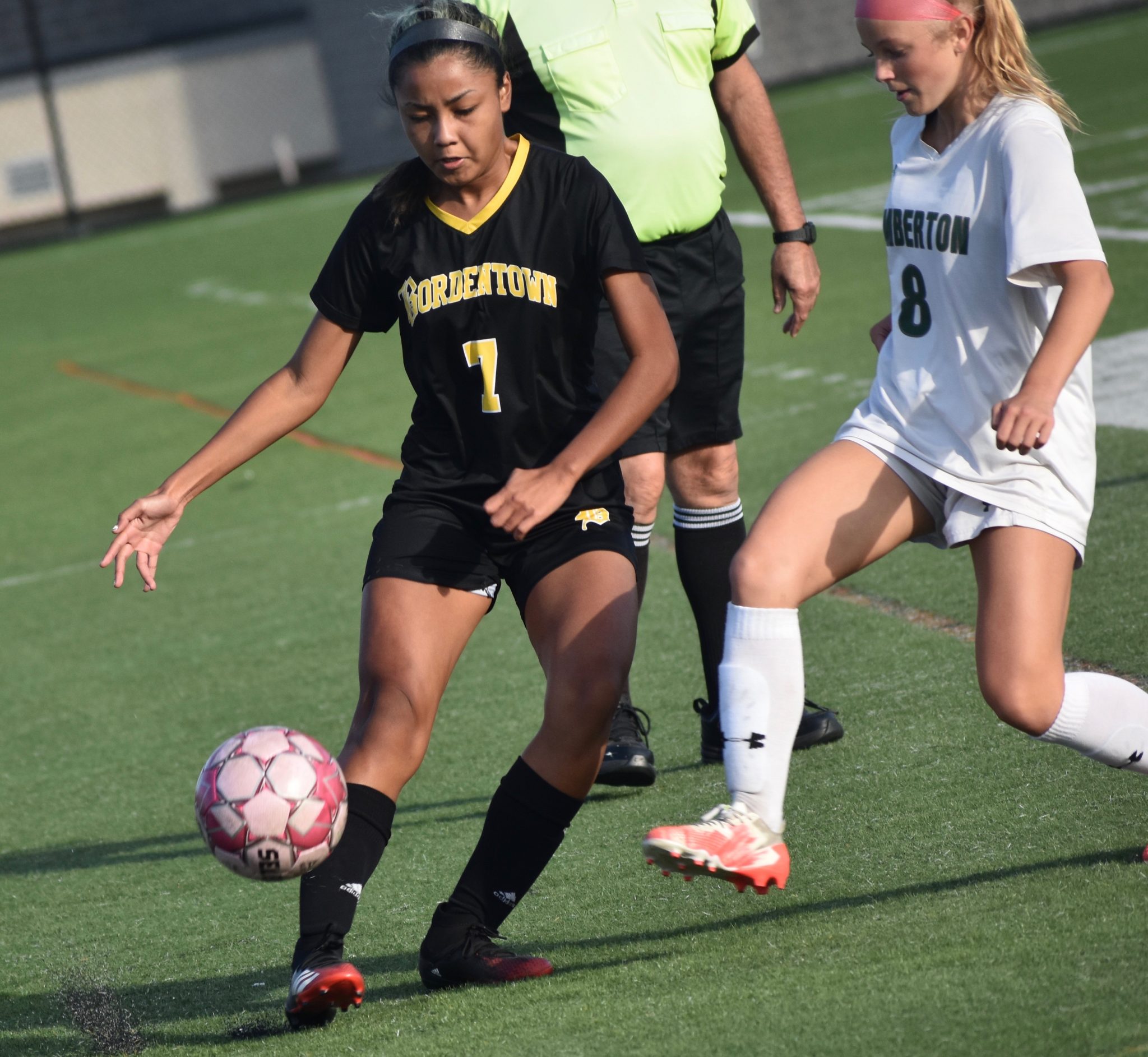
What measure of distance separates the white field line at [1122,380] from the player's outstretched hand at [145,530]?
4.48 metres

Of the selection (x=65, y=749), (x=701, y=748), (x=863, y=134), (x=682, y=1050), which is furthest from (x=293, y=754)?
(x=863, y=134)

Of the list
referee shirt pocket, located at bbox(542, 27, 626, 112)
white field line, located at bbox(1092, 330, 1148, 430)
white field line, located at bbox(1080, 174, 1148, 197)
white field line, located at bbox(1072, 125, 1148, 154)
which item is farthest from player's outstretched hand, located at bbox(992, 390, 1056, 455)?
white field line, located at bbox(1072, 125, 1148, 154)

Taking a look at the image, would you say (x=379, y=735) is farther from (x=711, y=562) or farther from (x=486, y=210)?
(x=711, y=562)

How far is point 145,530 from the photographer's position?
11.2 ft

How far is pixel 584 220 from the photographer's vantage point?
340cm

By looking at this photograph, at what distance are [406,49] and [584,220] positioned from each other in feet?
1.59

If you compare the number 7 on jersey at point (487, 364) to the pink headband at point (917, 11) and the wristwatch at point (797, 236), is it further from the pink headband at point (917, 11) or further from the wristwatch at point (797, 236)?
the wristwatch at point (797, 236)

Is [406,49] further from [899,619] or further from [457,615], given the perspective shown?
[899,619]

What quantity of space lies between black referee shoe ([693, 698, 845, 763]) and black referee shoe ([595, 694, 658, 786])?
0.51ft

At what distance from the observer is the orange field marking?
30.8 feet

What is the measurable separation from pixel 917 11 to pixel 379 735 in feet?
5.64

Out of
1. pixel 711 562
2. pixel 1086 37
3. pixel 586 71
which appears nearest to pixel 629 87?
pixel 586 71

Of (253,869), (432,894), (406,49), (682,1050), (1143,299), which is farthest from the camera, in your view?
(1143,299)

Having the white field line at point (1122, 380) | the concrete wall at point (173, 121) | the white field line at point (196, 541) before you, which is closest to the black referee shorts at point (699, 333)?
the white field line at point (1122, 380)
